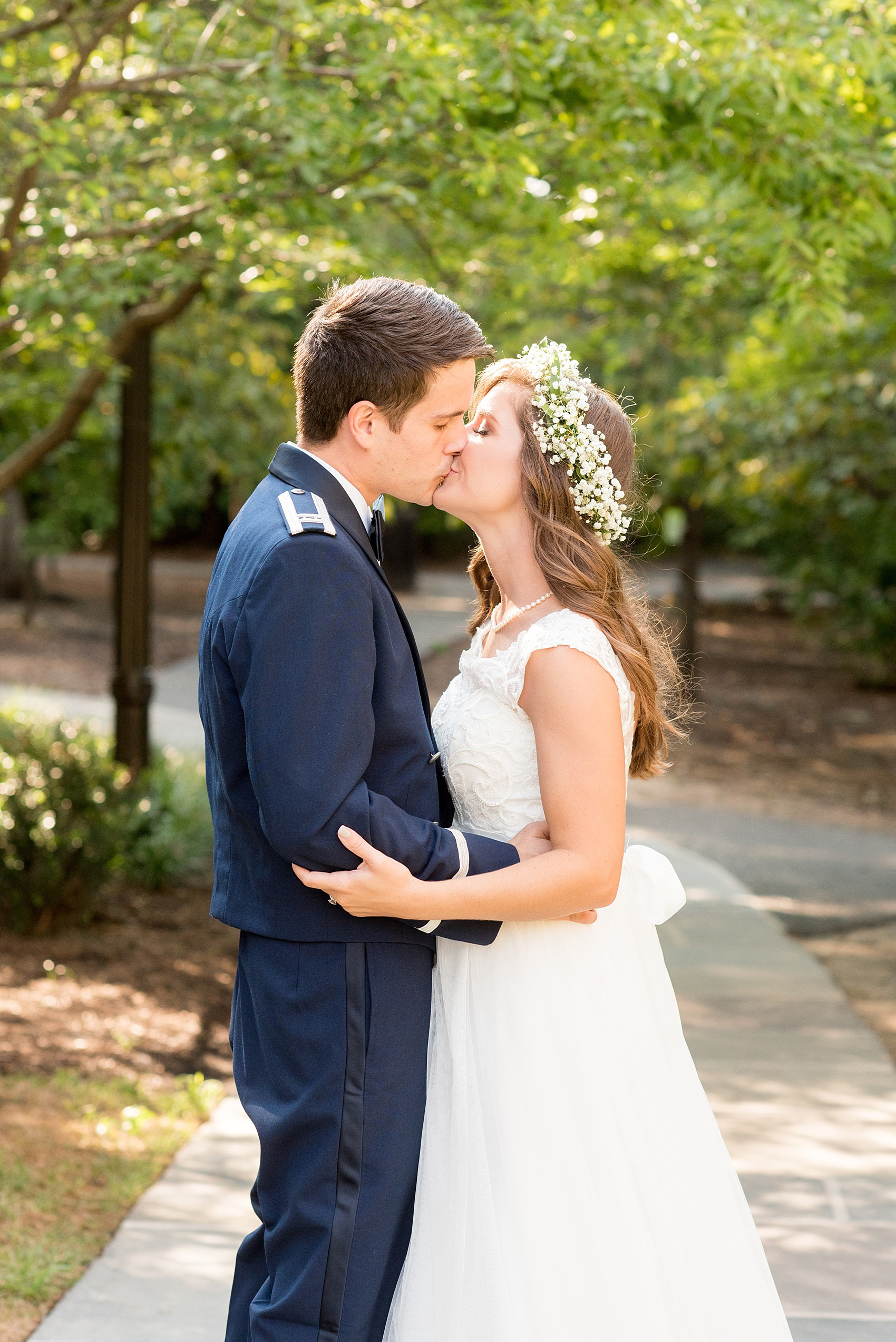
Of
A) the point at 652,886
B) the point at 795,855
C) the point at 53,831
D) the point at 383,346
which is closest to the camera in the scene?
the point at 383,346

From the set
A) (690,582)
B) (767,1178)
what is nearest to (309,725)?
(767,1178)

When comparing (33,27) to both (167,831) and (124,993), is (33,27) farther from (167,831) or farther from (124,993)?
(167,831)

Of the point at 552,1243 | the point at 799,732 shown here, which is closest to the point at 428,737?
the point at 552,1243

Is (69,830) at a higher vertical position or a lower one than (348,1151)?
lower

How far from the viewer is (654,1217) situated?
2.28 metres

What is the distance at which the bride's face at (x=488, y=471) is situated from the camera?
7.55 feet

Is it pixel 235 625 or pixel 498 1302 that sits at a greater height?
pixel 235 625

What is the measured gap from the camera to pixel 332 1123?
2000mm

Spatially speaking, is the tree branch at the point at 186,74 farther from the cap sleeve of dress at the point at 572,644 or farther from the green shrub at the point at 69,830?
the green shrub at the point at 69,830

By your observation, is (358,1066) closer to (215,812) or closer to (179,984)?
(215,812)

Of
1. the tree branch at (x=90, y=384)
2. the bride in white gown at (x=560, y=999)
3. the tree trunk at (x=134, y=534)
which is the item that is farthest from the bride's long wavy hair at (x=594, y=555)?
the tree trunk at (x=134, y=534)

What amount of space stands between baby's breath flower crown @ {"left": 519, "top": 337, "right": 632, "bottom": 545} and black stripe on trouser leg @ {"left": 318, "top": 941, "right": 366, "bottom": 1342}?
2.83 ft

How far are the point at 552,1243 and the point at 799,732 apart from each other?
12.3m

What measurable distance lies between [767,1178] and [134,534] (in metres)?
4.83
